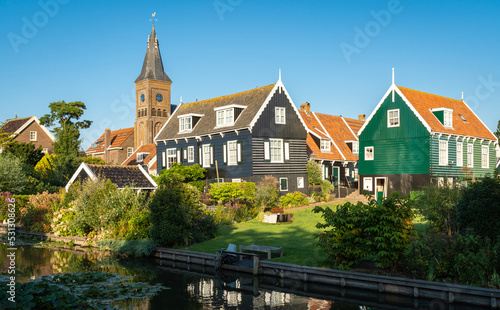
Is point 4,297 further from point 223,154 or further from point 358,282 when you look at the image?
point 223,154

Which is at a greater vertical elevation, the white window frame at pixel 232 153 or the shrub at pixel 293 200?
the white window frame at pixel 232 153

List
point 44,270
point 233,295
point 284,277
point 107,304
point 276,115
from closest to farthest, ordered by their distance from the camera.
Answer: point 107,304, point 233,295, point 284,277, point 44,270, point 276,115

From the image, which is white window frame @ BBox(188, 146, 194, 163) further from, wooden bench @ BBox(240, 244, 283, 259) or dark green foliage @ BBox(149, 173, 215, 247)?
wooden bench @ BBox(240, 244, 283, 259)

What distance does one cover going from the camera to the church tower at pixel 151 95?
287ft

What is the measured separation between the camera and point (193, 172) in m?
40.6

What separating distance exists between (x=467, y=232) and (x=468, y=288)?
2.75 m

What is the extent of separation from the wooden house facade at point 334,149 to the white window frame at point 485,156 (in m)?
11.6

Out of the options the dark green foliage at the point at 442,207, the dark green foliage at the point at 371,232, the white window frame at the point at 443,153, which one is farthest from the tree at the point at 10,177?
the white window frame at the point at 443,153

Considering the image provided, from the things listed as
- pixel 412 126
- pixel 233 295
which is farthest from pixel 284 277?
pixel 412 126

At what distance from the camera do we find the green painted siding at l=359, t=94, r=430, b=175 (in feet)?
118

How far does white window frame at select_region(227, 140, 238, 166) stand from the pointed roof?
172ft

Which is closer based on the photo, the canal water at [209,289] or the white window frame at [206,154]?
the canal water at [209,289]

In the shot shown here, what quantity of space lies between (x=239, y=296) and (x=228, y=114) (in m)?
26.2

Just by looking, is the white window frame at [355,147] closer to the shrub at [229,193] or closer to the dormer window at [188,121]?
the dormer window at [188,121]
